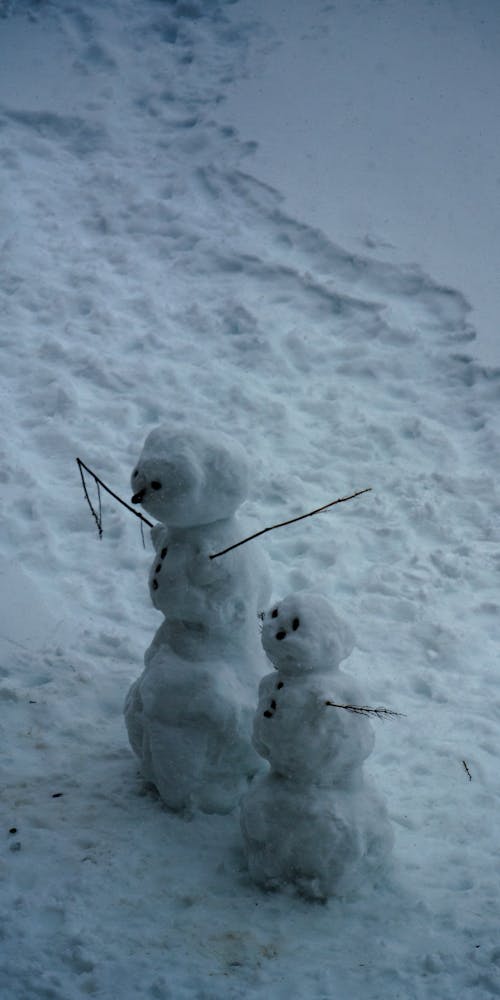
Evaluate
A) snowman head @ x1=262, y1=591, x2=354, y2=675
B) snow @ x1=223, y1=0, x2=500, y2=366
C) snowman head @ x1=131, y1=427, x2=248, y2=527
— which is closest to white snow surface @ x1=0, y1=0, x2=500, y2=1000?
snow @ x1=223, y1=0, x2=500, y2=366

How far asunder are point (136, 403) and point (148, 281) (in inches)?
55.5

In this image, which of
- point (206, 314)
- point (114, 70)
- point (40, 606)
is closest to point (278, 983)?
point (40, 606)

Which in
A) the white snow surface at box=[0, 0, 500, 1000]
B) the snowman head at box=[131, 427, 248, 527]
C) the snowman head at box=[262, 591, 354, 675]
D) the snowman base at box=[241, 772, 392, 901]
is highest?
the snowman head at box=[131, 427, 248, 527]

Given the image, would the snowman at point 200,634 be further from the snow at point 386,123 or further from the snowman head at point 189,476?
the snow at point 386,123

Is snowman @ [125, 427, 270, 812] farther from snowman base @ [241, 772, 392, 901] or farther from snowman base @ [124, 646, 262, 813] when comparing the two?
snowman base @ [241, 772, 392, 901]

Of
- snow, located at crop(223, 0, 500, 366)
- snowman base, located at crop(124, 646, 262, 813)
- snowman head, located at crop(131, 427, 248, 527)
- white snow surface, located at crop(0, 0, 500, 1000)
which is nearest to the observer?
white snow surface, located at crop(0, 0, 500, 1000)

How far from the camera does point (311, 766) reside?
239 centimetres

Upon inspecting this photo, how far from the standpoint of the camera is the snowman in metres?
2.57

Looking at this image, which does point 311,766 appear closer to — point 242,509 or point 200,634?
point 200,634

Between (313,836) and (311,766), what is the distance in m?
0.18

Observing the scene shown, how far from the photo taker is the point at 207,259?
658cm

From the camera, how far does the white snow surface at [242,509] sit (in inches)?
92.4

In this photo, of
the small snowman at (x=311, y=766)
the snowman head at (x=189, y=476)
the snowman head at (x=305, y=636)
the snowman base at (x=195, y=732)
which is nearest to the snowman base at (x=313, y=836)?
the small snowman at (x=311, y=766)

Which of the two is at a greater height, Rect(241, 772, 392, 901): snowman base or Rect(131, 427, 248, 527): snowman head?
Rect(131, 427, 248, 527): snowman head
